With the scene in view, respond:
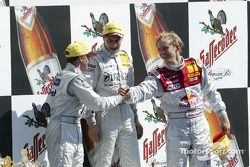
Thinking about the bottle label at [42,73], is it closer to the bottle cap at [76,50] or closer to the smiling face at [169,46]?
the bottle cap at [76,50]

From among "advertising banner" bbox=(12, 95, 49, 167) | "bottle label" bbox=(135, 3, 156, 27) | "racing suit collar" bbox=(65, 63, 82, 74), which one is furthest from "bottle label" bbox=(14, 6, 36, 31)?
"bottle label" bbox=(135, 3, 156, 27)

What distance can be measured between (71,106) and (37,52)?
0.73m

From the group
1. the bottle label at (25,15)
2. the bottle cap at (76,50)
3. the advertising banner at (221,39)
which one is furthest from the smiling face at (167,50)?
the bottle label at (25,15)

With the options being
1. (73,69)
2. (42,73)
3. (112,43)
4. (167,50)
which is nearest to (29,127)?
(42,73)

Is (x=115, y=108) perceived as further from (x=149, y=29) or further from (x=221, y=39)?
(x=221, y=39)

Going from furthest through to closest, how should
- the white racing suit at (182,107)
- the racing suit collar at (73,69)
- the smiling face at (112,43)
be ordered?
the smiling face at (112,43) < the racing suit collar at (73,69) < the white racing suit at (182,107)

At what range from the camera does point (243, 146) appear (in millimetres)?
4301

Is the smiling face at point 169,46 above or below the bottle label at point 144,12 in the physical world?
below

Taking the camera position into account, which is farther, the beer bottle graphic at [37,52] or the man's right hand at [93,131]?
the beer bottle graphic at [37,52]

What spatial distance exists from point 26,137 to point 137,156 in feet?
2.94

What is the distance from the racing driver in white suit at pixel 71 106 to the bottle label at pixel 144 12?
749 mm

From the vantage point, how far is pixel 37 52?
13.2ft

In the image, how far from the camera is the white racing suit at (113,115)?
12.1 feet

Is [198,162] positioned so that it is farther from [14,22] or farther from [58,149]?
[14,22]
